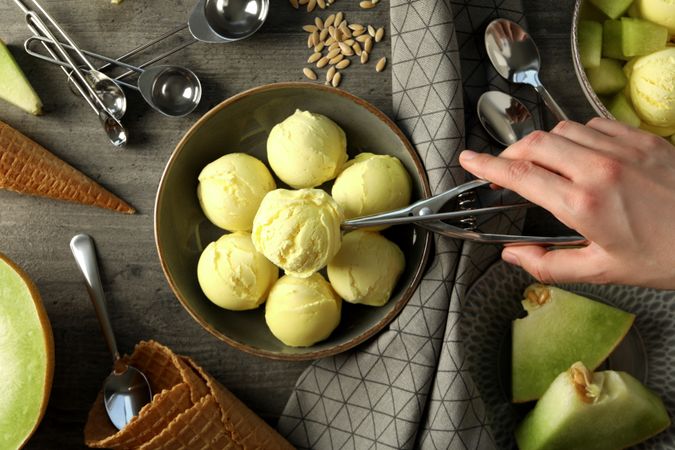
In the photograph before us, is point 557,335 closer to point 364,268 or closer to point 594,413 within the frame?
point 594,413

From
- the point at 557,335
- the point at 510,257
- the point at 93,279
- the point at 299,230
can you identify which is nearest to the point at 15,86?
the point at 93,279

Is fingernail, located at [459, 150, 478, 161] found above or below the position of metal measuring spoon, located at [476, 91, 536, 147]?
above

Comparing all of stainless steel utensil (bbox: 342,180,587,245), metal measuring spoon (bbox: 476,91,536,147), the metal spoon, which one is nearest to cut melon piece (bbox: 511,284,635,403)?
stainless steel utensil (bbox: 342,180,587,245)

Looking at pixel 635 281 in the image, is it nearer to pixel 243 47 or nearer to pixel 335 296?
pixel 335 296

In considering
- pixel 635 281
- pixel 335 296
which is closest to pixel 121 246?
pixel 335 296

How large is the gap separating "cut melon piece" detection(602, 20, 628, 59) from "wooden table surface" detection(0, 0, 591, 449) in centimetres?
6

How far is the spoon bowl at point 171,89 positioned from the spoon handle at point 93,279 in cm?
25

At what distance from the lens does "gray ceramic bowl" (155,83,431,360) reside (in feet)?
3.19

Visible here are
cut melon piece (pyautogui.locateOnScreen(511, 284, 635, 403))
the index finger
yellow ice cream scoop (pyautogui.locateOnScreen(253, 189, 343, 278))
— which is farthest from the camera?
cut melon piece (pyautogui.locateOnScreen(511, 284, 635, 403))

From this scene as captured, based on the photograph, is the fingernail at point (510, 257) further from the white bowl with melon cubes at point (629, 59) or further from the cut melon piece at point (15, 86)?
the cut melon piece at point (15, 86)

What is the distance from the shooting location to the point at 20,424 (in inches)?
36.4

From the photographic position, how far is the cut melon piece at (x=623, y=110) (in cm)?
101

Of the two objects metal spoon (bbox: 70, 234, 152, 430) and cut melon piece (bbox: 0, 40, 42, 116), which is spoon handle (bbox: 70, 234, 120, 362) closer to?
metal spoon (bbox: 70, 234, 152, 430)

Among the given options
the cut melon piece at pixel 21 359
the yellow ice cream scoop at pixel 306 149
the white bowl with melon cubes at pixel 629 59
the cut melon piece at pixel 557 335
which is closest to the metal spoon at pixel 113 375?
the cut melon piece at pixel 21 359
